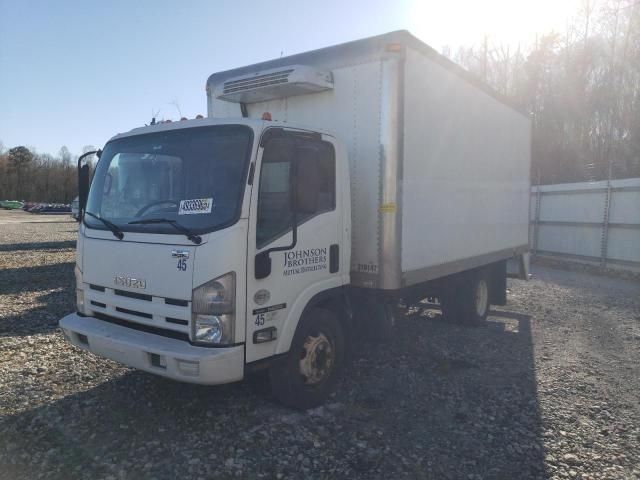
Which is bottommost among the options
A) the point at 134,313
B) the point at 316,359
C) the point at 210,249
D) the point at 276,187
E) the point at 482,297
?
the point at 482,297

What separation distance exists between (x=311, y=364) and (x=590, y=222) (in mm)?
12547

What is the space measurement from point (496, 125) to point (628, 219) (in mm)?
7996

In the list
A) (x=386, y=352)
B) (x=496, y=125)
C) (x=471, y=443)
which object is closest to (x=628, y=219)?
(x=496, y=125)

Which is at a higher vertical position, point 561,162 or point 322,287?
point 561,162

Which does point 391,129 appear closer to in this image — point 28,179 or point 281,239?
point 281,239

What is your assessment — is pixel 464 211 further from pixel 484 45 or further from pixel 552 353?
pixel 484 45

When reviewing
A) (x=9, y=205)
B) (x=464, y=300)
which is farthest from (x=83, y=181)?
(x=9, y=205)

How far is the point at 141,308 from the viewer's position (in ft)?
12.6

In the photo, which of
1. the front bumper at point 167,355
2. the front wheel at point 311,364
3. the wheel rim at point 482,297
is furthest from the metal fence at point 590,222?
the front bumper at point 167,355

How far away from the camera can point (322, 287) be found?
442cm

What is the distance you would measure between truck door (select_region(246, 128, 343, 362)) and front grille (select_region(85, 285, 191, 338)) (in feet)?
1.63

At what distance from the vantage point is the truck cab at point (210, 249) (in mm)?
3562

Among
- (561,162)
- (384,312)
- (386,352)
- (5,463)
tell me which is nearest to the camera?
(5,463)

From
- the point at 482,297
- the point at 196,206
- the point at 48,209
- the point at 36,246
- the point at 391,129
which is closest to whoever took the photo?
the point at 196,206
